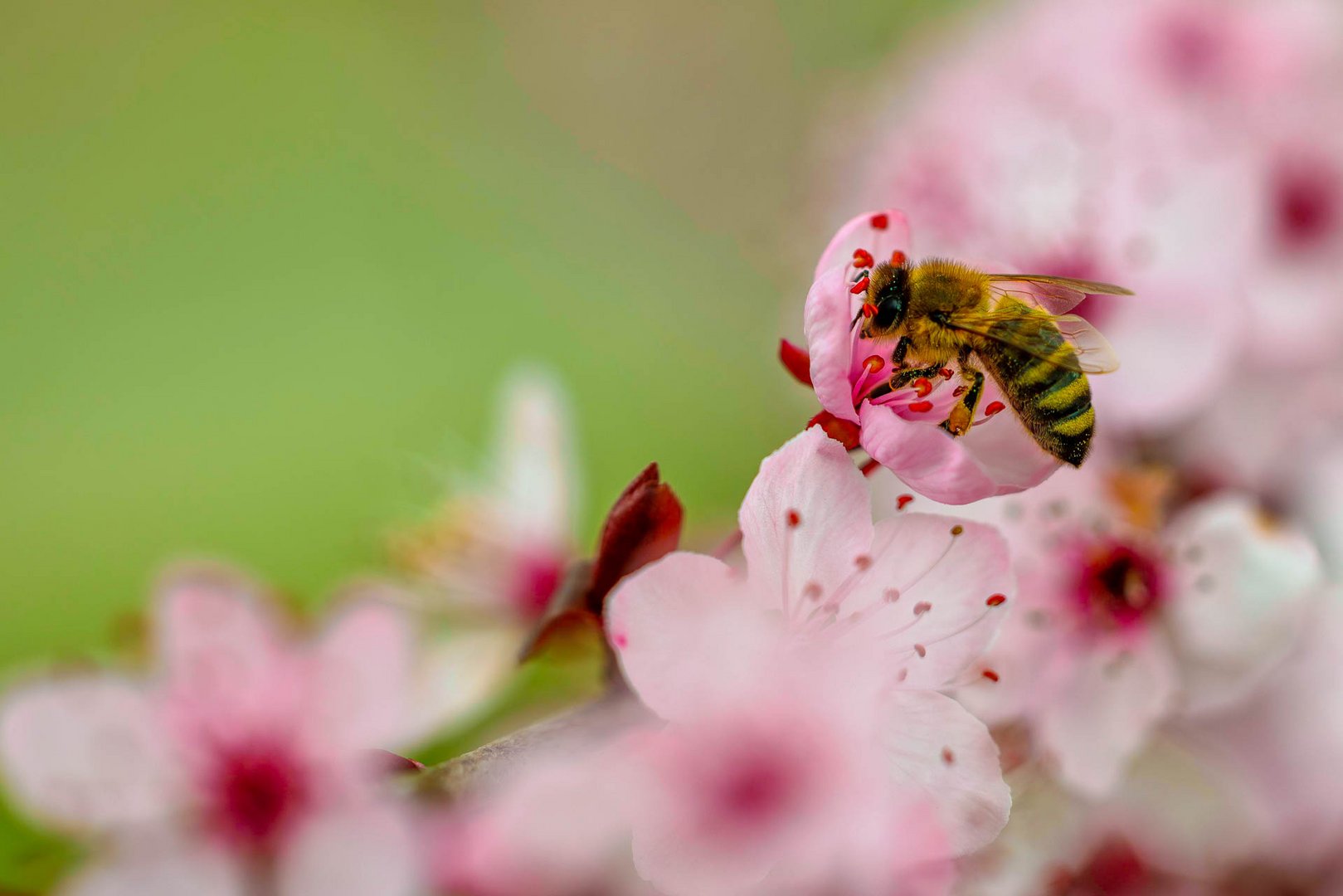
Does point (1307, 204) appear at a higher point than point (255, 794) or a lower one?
higher

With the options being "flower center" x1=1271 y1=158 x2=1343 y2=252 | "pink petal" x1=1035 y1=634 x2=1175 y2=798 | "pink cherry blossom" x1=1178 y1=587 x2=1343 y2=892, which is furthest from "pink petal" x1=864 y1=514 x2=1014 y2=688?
"flower center" x1=1271 y1=158 x2=1343 y2=252

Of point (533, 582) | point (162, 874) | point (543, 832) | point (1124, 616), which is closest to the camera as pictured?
point (543, 832)

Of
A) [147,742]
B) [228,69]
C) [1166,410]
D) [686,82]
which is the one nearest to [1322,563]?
[1166,410]

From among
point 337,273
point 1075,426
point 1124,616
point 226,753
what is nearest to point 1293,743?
point 1124,616

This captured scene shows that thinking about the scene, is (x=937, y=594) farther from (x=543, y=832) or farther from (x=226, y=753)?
(x=226, y=753)

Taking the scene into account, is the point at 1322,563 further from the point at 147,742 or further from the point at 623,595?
the point at 147,742

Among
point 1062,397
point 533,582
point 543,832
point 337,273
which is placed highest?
point 337,273

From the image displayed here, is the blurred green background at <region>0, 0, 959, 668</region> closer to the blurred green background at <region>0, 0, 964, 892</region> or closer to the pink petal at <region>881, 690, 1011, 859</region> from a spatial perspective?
the blurred green background at <region>0, 0, 964, 892</region>
